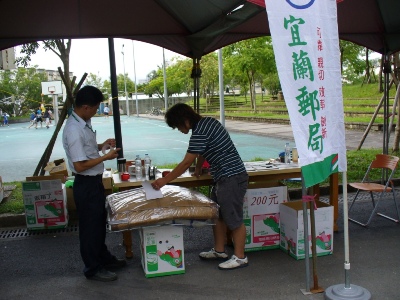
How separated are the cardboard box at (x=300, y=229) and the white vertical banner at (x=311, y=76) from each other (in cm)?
120

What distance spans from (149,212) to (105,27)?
9.50ft

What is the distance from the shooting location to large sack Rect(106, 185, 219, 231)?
3756 millimetres

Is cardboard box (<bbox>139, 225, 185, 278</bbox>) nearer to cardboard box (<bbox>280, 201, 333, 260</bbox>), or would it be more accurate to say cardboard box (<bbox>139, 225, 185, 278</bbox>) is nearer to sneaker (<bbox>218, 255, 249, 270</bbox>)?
sneaker (<bbox>218, 255, 249, 270</bbox>)

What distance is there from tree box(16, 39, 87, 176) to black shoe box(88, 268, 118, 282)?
311 cm

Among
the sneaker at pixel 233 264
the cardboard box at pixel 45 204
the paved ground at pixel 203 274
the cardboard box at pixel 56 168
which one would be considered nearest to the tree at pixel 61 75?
the cardboard box at pixel 56 168

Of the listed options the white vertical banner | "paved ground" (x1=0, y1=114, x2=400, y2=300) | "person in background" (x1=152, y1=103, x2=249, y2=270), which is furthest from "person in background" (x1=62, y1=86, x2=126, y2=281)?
the white vertical banner

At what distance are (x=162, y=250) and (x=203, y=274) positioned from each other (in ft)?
1.55

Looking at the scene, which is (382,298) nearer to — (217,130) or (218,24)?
(217,130)

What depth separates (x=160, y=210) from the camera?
3.83 meters

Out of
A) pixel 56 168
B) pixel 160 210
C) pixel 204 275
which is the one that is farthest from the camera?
pixel 56 168

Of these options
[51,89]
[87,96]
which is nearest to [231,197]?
[87,96]

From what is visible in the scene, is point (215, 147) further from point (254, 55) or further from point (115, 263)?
point (254, 55)

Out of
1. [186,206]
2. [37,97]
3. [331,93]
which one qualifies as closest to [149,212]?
[186,206]

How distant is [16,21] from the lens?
5188 mm
